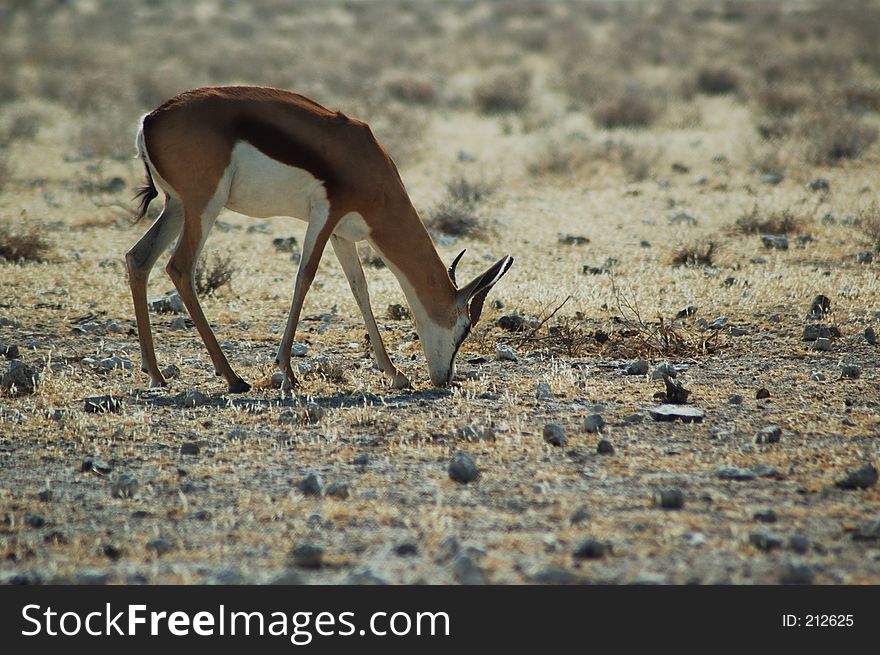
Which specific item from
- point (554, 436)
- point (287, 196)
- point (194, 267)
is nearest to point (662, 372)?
point (554, 436)

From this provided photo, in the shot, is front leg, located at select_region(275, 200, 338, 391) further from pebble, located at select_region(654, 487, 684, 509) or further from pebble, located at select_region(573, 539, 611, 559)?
pebble, located at select_region(573, 539, 611, 559)

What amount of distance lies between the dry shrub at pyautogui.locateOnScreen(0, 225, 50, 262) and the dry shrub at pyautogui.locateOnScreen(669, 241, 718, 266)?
6546mm

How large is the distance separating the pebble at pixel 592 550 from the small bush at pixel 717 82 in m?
23.9

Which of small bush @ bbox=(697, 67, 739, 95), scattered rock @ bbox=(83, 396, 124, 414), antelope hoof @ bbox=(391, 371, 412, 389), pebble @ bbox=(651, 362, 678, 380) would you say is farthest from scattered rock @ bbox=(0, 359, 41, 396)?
small bush @ bbox=(697, 67, 739, 95)

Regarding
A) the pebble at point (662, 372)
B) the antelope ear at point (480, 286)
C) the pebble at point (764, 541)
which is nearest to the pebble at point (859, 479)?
the pebble at point (764, 541)

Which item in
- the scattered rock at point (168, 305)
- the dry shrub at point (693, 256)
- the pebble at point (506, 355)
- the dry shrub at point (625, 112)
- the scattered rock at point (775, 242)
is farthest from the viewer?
the dry shrub at point (625, 112)

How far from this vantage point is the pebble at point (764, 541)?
4895 millimetres

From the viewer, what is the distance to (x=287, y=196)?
26.4ft

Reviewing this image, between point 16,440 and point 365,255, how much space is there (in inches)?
245

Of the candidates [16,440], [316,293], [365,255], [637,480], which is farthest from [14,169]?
[637,480]

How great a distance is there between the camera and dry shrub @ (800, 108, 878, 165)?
58.7ft

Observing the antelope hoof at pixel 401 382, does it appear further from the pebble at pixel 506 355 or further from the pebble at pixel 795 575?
the pebble at pixel 795 575

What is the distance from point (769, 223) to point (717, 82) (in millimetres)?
14994

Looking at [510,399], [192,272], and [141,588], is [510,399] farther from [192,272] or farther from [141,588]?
[141,588]
